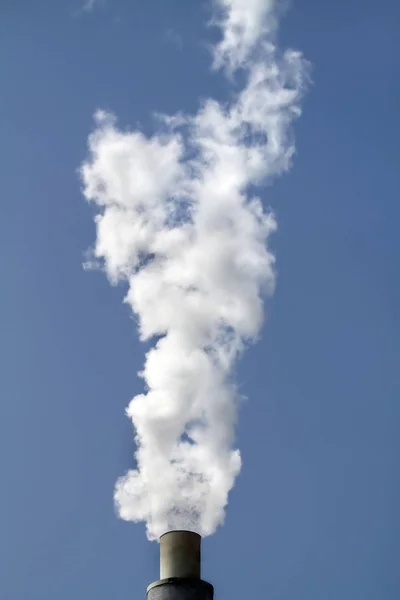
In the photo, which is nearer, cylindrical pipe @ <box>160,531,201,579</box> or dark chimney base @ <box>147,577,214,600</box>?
dark chimney base @ <box>147,577,214,600</box>

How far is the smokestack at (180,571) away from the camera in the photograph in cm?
1223

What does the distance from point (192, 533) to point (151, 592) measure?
3.86 feet

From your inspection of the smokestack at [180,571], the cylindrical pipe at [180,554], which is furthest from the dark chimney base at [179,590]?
the cylindrical pipe at [180,554]

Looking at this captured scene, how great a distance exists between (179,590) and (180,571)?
15.0 inches

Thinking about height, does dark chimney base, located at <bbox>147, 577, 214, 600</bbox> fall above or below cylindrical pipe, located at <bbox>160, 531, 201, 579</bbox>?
below

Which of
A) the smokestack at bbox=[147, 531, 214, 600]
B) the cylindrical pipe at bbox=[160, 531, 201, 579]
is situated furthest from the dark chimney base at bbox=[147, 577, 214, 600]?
the cylindrical pipe at bbox=[160, 531, 201, 579]

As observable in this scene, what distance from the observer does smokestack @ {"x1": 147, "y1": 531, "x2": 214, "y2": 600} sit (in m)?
12.2

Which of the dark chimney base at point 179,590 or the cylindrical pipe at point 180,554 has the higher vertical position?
the cylindrical pipe at point 180,554

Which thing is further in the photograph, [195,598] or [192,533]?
[192,533]

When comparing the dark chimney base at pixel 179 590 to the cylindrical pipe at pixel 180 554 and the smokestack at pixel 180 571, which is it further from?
the cylindrical pipe at pixel 180 554

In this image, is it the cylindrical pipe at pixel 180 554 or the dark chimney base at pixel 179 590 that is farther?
the cylindrical pipe at pixel 180 554

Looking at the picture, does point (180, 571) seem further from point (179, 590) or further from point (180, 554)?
point (179, 590)

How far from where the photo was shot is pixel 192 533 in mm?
13156

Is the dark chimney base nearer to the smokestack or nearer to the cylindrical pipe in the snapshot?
the smokestack
